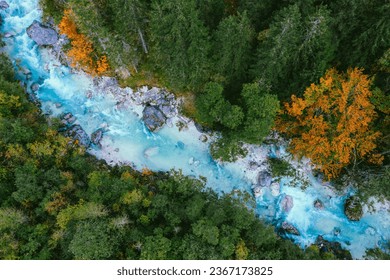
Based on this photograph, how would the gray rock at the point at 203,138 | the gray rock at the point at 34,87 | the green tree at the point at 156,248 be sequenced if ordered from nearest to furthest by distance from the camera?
the green tree at the point at 156,248
the gray rock at the point at 203,138
the gray rock at the point at 34,87

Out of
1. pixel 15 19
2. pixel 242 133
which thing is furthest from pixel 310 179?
pixel 15 19

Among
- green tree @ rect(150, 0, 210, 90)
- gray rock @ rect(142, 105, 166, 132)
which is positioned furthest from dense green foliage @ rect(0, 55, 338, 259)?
green tree @ rect(150, 0, 210, 90)

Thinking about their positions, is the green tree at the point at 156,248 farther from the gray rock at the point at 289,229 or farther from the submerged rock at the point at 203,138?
the gray rock at the point at 289,229

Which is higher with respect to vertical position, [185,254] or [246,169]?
[246,169]

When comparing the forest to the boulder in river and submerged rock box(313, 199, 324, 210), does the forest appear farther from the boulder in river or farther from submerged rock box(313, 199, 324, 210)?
the boulder in river

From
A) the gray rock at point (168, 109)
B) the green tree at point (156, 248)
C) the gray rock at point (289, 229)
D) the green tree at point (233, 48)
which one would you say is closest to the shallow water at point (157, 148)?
the gray rock at point (289, 229)

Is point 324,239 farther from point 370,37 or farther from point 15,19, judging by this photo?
point 15,19

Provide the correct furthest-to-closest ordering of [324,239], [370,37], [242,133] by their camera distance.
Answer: [324,239] < [242,133] < [370,37]

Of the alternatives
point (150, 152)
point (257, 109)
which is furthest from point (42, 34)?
point (257, 109)
